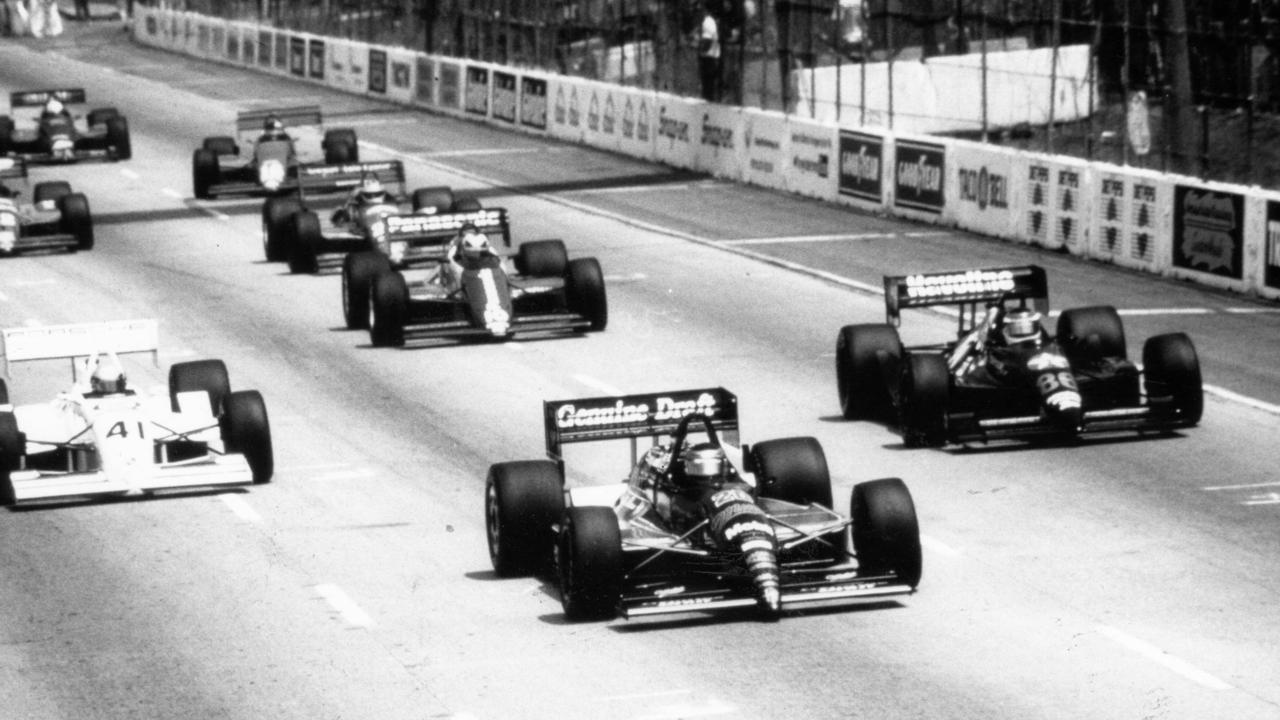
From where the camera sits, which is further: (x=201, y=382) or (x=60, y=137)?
(x=60, y=137)

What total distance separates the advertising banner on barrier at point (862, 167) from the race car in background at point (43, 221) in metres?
11.8

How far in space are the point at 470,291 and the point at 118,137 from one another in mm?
24920

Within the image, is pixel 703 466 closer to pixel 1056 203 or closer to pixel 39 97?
pixel 1056 203

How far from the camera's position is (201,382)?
67.5 feet

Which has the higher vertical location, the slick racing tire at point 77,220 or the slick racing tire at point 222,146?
the slick racing tire at point 222,146

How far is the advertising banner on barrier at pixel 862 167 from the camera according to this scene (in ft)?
125

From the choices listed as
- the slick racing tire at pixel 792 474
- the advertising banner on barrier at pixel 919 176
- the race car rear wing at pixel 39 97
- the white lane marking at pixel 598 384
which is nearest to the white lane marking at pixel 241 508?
the slick racing tire at pixel 792 474

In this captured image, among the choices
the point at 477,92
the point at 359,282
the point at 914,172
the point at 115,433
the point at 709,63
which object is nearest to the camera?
the point at 115,433

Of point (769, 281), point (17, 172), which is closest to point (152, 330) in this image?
point (769, 281)

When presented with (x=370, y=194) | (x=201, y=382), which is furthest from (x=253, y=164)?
(x=201, y=382)

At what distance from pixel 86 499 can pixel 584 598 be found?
617 cm

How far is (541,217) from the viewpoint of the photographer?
1548 inches

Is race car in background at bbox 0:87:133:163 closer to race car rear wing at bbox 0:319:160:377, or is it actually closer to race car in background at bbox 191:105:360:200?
race car in background at bbox 191:105:360:200

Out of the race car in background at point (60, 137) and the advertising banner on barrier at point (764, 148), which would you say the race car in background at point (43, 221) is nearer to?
the advertising banner on barrier at point (764, 148)
